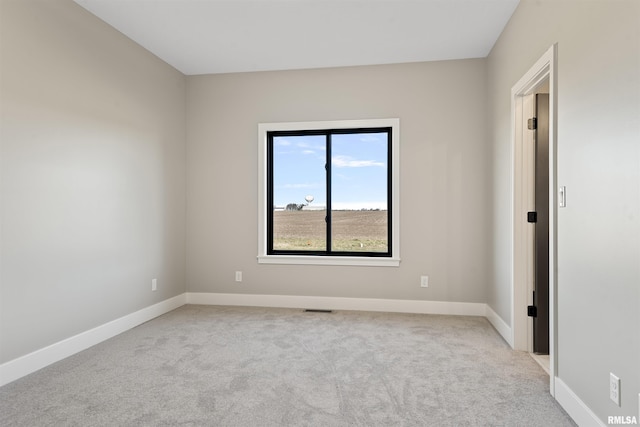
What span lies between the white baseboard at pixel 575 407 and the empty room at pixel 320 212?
2cm

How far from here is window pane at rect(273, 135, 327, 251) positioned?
4.59 meters

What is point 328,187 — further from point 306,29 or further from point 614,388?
point 614,388

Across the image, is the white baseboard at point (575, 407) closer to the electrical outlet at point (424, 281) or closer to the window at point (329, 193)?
the electrical outlet at point (424, 281)

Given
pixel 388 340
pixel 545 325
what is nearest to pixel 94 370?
pixel 388 340

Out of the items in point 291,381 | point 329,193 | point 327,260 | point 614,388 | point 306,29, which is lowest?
point 291,381

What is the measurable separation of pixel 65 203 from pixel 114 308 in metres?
1.09

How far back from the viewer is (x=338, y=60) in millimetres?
4168

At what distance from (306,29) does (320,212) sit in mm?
2008

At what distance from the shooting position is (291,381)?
2.52 meters

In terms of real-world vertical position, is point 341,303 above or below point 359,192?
below

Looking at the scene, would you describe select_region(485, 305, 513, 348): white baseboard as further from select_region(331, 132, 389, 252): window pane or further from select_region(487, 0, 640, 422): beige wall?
select_region(331, 132, 389, 252): window pane

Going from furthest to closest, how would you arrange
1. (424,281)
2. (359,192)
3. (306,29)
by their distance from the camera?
(359,192)
(424,281)
(306,29)

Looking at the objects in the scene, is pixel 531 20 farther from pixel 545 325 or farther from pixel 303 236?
pixel 303 236

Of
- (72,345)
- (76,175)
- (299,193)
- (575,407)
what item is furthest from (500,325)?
(76,175)
